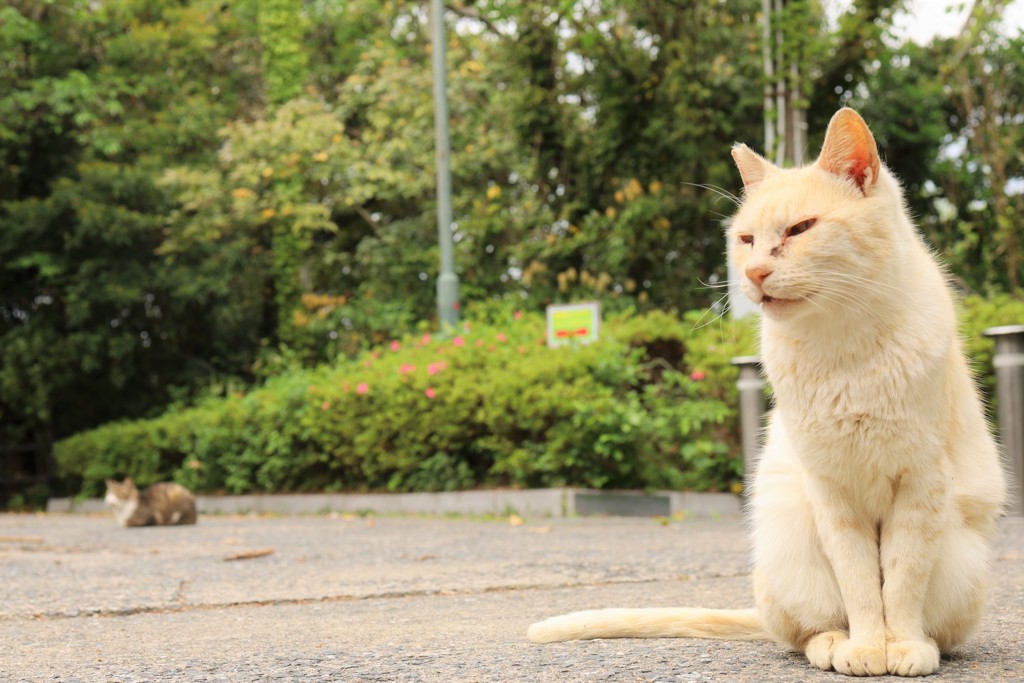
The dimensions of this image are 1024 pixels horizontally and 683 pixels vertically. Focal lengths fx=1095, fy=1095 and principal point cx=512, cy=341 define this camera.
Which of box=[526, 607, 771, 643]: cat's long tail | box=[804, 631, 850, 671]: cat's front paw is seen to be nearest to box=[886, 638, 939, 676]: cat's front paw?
box=[804, 631, 850, 671]: cat's front paw

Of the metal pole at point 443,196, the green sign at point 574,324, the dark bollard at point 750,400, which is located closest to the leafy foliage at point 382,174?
the metal pole at point 443,196

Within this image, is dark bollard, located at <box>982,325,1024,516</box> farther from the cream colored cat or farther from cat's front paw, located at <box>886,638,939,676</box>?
cat's front paw, located at <box>886,638,939,676</box>

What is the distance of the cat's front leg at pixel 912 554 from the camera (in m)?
2.45

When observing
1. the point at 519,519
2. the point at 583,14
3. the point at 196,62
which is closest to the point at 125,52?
the point at 196,62

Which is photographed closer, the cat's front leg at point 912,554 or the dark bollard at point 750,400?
the cat's front leg at point 912,554

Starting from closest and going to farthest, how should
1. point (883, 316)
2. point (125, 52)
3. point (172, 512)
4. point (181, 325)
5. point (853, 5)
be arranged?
point (883, 316), point (172, 512), point (853, 5), point (125, 52), point (181, 325)

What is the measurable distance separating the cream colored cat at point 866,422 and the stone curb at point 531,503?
5.91m

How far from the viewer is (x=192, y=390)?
17281 millimetres

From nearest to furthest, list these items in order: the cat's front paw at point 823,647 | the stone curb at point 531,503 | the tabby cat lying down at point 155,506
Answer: the cat's front paw at point 823,647
the stone curb at point 531,503
the tabby cat lying down at point 155,506

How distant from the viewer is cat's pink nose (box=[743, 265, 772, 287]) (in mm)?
2492

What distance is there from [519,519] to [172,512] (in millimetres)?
3340

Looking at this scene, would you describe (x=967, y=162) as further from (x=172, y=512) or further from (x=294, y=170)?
(x=172, y=512)

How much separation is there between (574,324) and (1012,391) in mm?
3757

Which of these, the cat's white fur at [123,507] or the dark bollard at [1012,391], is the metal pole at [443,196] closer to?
the cat's white fur at [123,507]
